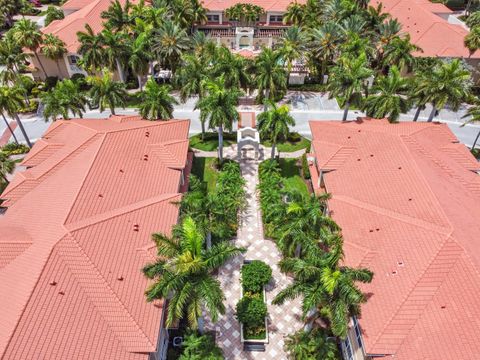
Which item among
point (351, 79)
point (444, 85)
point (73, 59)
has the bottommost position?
point (73, 59)

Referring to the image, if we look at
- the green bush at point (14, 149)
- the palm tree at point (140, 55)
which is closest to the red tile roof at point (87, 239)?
the green bush at point (14, 149)

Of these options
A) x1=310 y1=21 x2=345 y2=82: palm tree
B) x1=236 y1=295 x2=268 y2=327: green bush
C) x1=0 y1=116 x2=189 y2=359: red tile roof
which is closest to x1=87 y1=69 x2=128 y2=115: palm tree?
x1=0 y1=116 x2=189 y2=359: red tile roof

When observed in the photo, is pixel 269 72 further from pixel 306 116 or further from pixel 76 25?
pixel 76 25

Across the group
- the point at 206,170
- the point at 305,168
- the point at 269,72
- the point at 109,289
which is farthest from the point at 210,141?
the point at 109,289

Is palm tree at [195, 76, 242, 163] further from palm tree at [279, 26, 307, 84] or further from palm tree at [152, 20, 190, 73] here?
palm tree at [152, 20, 190, 73]

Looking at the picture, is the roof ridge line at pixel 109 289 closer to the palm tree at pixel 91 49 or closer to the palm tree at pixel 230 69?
the palm tree at pixel 230 69

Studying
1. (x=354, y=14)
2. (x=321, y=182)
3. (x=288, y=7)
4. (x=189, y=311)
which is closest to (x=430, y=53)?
(x=354, y=14)

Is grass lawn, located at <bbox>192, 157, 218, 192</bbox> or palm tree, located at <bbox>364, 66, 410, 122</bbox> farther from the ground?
palm tree, located at <bbox>364, 66, 410, 122</bbox>

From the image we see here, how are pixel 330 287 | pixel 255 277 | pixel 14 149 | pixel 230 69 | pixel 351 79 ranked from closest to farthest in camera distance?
1. pixel 330 287
2. pixel 255 277
3. pixel 351 79
4. pixel 230 69
5. pixel 14 149
